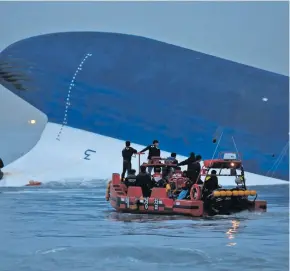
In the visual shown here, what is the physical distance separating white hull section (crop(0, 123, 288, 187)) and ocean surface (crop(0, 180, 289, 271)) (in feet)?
36.7

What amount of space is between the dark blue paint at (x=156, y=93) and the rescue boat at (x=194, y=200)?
1202cm

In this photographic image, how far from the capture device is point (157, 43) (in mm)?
33156

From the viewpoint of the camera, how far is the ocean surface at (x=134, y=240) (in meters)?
11.3

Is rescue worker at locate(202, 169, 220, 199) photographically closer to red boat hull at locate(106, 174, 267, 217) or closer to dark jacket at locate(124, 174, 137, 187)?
red boat hull at locate(106, 174, 267, 217)

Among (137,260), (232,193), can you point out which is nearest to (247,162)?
(232,193)

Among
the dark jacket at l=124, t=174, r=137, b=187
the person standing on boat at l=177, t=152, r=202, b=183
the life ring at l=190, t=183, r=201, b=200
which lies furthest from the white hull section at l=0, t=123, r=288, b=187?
the life ring at l=190, t=183, r=201, b=200

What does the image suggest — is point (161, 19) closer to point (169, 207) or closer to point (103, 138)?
point (103, 138)

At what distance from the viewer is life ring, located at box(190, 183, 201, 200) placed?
715 inches

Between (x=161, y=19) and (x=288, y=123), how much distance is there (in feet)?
19.6

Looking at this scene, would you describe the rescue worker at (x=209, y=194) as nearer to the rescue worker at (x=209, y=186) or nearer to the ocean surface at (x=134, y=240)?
the rescue worker at (x=209, y=186)

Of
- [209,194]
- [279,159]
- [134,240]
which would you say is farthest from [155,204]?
[279,159]

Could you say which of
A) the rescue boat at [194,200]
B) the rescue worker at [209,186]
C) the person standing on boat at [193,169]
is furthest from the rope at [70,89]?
the rescue worker at [209,186]

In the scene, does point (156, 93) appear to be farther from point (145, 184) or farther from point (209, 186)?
point (209, 186)

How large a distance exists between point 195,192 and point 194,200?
0.79 feet
